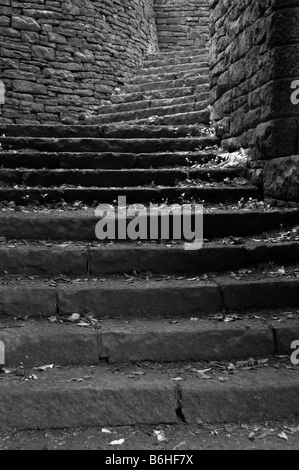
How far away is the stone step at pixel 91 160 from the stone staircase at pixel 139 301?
0.5 inches

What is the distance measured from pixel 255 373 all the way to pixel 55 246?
1606 millimetres

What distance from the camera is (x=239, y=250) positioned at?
3.37 m

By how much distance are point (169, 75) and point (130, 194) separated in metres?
4.70

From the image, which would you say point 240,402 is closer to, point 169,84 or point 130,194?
point 130,194

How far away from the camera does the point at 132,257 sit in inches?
130

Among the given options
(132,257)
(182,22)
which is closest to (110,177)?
(132,257)

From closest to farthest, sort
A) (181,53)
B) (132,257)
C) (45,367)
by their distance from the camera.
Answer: (45,367)
(132,257)
(181,53)

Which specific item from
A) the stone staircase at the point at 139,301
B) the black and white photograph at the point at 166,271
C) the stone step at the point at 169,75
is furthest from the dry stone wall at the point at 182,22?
the stone staircase at the point at 139,301

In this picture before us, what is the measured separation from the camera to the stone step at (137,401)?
228cm

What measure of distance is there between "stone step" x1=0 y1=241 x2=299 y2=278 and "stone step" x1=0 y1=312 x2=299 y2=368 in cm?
52

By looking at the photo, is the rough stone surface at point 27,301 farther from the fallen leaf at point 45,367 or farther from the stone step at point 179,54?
the stone step at point 179,54

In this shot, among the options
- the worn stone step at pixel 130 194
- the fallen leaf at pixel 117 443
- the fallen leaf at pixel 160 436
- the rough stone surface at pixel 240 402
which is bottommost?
the fallen leaf at pixel 160 436

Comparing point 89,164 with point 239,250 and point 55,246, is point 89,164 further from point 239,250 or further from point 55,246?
point 239,250

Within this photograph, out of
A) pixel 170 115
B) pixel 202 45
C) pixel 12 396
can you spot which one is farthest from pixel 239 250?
pixel 202 45
